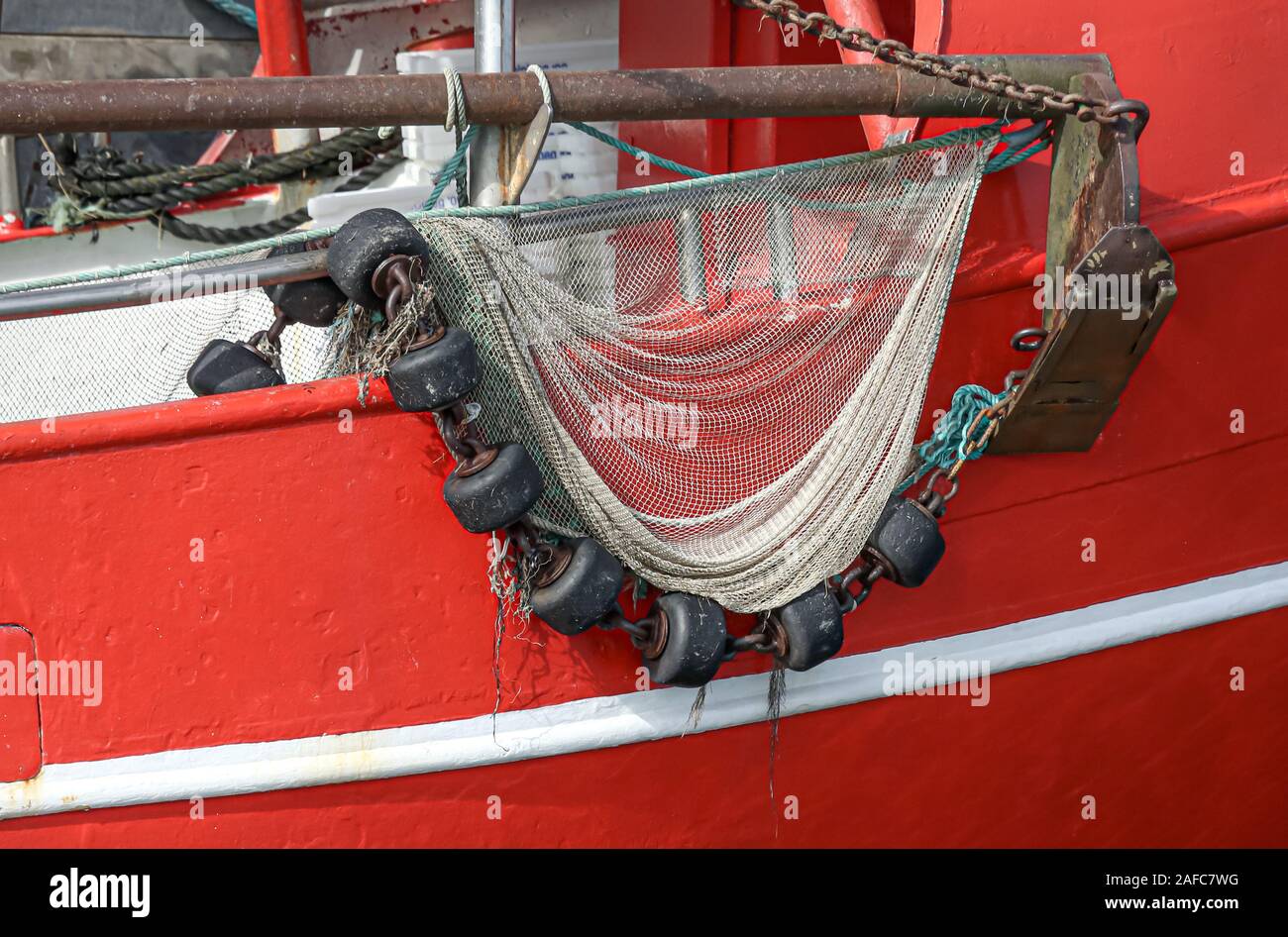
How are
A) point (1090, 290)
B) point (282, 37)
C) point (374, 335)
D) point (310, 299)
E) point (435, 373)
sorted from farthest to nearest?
point (282, 37) → point (1090, 290) → point (310, 299) → point (374, 335) → point (435, 373)

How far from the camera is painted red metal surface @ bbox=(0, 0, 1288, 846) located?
8.36 ft

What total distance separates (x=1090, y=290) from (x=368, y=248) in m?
1.50

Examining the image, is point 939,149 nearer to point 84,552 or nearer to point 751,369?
point 751,369

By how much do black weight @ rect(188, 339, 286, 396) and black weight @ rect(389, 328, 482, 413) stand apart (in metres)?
0.51

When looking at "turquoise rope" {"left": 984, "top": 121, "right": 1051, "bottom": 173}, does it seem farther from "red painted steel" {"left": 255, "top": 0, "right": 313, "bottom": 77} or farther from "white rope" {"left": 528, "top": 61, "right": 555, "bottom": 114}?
"red painted steel" {"left": 255, "top": 0, "right": 313, "bottom": 77}

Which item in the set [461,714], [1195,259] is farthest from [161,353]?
[1195,259]

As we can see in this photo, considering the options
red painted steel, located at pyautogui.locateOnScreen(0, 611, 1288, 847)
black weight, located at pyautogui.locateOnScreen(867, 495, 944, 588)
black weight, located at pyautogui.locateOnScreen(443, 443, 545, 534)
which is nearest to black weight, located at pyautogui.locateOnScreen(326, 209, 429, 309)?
black weight, located at pyautogui.locateOnScreen(443, 443, 545, 534)

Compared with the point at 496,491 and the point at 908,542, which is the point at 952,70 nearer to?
the point at 908,542

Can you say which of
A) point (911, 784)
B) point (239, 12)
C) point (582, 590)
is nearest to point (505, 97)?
point (582, 590)

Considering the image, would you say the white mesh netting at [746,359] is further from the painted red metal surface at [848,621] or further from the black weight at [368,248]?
the black weight at [368,248]

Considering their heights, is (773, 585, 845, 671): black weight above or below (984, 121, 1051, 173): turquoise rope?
below

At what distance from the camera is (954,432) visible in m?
2.92

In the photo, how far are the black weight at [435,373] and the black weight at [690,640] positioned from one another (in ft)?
2.13

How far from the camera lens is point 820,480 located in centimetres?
282
